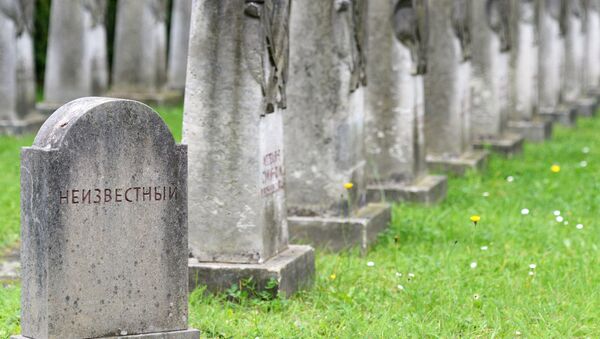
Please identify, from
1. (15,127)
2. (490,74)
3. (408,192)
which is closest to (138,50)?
(15,127)

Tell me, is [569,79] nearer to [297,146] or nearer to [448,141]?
[448,141]

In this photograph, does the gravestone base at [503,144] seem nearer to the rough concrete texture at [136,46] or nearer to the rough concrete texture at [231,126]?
the rough concrete texture at [136,46]

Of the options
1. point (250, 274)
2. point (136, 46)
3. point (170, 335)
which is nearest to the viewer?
point (170, 335)

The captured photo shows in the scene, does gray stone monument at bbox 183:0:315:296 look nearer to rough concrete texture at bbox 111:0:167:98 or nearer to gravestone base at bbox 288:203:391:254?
gravestone base at bbox 288:203:391:254

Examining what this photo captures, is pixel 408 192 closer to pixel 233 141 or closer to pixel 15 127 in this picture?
pixel 233 141

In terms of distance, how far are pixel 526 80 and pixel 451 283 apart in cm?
938

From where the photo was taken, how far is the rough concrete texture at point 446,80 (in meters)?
11.9

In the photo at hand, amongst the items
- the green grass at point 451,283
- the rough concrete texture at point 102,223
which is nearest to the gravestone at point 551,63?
the green grass at point 451,283

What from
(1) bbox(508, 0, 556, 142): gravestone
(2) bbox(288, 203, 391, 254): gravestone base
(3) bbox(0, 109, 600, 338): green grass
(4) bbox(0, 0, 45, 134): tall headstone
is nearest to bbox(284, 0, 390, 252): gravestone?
(2) bbox(288, 203, 391, 254): gravestone base

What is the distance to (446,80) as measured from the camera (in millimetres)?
11891

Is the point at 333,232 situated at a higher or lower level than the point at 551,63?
lower

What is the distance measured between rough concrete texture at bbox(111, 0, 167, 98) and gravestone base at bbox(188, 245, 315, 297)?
41.5 feet

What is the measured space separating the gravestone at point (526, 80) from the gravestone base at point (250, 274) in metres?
9.37

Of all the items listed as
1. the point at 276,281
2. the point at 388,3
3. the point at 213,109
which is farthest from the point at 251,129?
the point at 388,3
